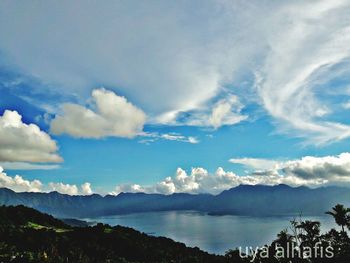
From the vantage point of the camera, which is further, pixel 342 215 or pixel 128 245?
pixel 128 245

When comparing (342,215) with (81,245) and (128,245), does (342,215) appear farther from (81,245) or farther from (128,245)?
(128,245)

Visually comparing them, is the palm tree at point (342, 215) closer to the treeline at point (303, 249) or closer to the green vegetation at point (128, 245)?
the green vegetation at point (128, 245)

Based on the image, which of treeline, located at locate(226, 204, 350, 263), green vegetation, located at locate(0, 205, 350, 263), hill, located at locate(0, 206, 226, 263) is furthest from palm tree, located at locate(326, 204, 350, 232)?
hill, located at locate(0, 206, 226, 263)

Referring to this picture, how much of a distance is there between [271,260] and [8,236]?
83.8 m

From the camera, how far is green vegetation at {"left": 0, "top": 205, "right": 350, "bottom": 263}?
55594mm

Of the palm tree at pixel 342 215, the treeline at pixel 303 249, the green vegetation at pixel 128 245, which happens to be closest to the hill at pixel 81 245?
the green vegetation at pixel 128 245

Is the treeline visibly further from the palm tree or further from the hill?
the hill

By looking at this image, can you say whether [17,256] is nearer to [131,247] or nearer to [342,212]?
[131,247]

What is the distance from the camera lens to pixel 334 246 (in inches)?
2323

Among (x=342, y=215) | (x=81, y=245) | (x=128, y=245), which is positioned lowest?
(x=128, y=245)

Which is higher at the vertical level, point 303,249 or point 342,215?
point 342,215

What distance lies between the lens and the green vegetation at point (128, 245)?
182 ft

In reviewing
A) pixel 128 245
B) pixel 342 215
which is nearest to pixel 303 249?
pixel 342 215

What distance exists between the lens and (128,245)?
13450 centimetres
